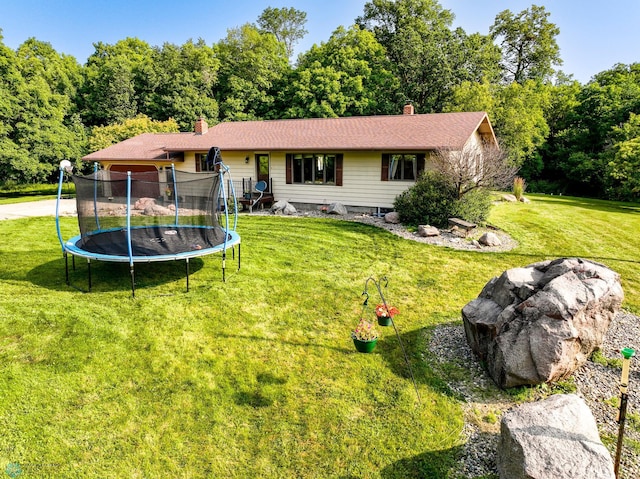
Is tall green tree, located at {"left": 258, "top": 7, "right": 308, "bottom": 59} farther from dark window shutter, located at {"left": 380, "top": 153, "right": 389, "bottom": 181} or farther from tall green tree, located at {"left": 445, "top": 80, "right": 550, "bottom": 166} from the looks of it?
dark window shutter, located at {"left": 380, "top": 153, "right": 389, "bottom": 181}

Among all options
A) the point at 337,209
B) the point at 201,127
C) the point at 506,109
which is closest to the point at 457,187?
the point at 337,209

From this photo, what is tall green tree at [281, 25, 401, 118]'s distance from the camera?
29.8 m

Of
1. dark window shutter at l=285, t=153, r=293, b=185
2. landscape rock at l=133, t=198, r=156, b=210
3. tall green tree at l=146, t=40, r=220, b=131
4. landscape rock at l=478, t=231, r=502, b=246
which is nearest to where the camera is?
landscape rock at l=133, t=198, r=156, b=210

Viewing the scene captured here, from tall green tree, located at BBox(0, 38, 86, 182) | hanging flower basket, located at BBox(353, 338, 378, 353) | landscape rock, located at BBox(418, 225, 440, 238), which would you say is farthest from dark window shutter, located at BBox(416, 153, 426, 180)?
tall green tree, located at BBox(0, 38, 86, 182)

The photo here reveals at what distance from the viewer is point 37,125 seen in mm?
23922

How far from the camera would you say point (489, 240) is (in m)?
10.2

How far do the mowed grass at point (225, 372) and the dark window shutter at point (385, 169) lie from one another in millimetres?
6184

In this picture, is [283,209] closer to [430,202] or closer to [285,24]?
[430,202]

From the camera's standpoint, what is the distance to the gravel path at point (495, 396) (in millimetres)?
3348

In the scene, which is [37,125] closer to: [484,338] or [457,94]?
[457,94]

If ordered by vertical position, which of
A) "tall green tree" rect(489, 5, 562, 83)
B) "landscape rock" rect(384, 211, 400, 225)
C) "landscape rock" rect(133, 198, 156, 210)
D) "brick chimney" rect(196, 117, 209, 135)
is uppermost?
"tall green tree" rect(489, 5, 562, 83)

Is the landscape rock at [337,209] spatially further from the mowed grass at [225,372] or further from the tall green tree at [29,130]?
the tall green tree at [29,130]

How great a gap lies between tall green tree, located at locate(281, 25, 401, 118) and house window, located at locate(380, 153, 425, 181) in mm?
16517

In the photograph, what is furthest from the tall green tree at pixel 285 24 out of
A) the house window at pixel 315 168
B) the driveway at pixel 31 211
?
the driveway at pixel 31 211
